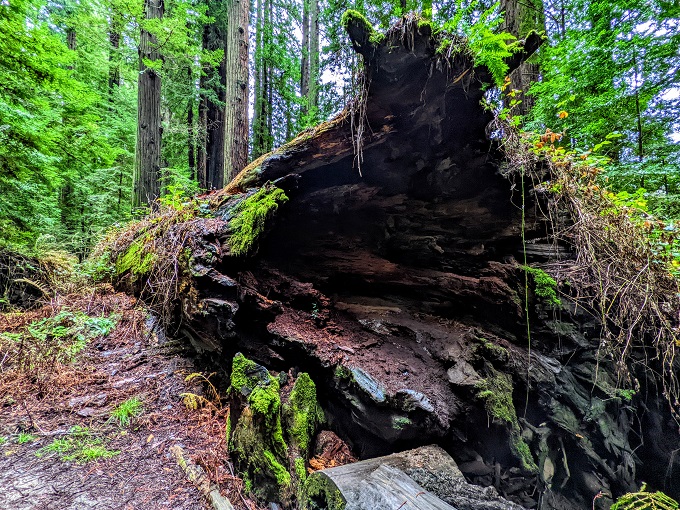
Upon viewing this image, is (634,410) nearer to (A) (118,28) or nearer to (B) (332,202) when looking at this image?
(B) (332,202)

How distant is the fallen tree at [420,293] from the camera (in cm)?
248

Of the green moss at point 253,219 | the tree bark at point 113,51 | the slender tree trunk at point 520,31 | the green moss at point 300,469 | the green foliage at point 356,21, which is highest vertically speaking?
the tree bark at point 113,51

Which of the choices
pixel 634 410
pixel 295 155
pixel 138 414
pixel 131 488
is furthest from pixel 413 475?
pixel 295 155

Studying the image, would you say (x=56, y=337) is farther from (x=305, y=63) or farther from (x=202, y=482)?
(x=305, y=63)

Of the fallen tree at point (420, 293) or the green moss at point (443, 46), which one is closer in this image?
the green moss at point (443, 46)

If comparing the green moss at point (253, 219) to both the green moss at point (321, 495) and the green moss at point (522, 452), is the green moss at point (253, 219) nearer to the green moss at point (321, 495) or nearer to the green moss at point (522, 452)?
the green moss at point (321, 495)

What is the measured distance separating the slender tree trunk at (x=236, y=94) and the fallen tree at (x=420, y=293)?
10.5 feet

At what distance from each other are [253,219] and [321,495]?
2.43 meters

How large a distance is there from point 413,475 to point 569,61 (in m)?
6.97

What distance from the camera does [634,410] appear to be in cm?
264

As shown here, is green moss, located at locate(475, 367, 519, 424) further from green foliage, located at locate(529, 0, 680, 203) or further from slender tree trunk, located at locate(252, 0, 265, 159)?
slender tree trunk, located at locate(252, 0, 265, 159)

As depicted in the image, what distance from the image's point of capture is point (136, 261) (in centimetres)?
454

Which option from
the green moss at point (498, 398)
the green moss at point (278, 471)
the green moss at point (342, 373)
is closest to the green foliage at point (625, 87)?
the green moss at point (498, 398)

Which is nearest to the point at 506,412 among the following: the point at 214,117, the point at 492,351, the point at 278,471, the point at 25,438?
the point at 492,351
